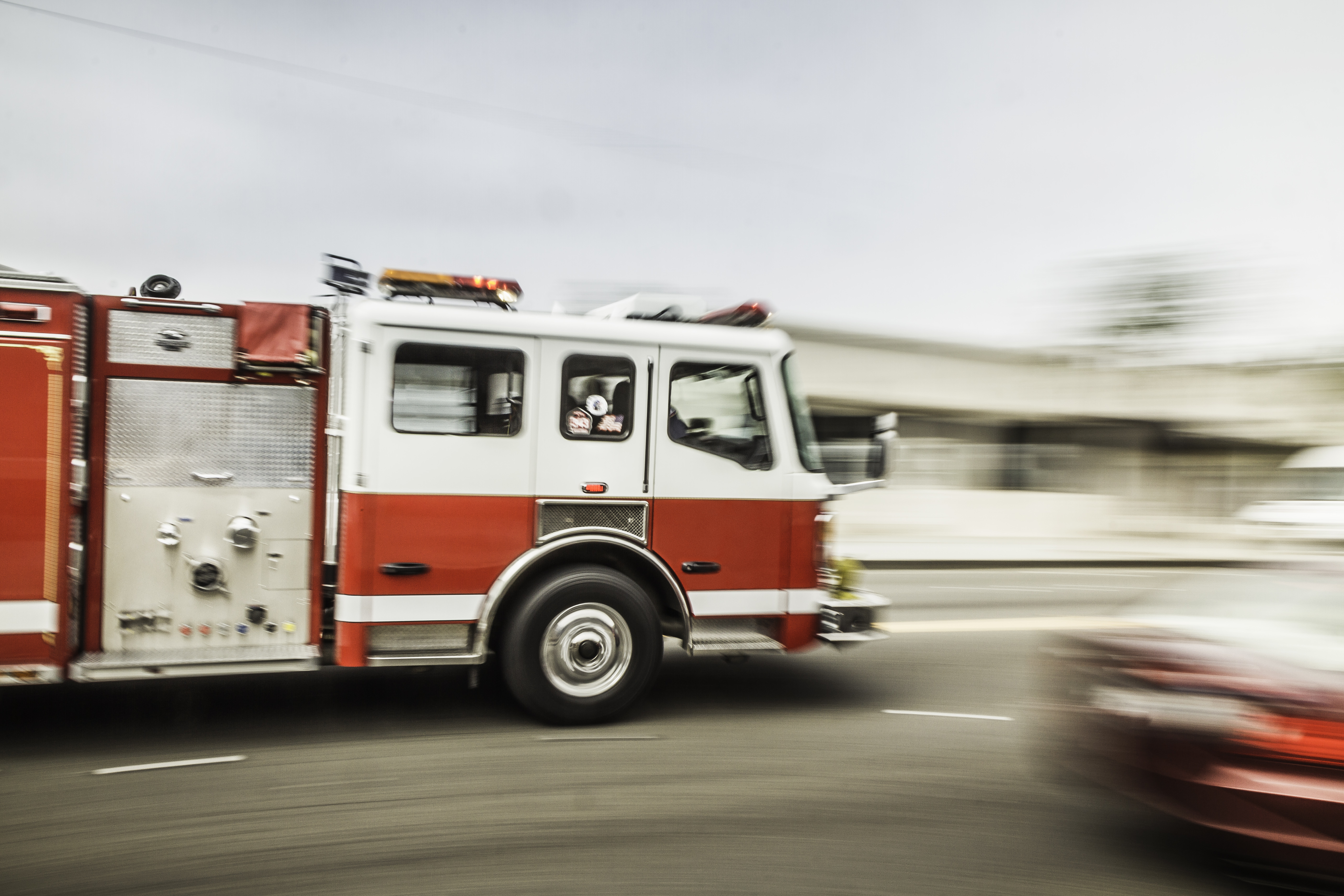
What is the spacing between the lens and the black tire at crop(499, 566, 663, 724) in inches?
238

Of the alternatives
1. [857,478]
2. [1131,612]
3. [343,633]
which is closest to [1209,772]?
[1131,612]

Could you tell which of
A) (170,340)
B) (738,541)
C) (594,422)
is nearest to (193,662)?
(170,340)

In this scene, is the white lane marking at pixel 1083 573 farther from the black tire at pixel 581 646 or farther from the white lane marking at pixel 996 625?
the black tire at pixel 581 646

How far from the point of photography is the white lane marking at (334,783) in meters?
5.06

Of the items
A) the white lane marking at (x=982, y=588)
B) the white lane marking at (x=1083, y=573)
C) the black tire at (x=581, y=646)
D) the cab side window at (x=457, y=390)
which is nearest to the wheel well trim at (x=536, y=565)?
the black tire at (x=581, y=646)

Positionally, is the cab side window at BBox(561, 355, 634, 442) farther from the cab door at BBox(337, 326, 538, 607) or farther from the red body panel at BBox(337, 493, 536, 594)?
the red body panel at BBox(337, 493, 536, 594)

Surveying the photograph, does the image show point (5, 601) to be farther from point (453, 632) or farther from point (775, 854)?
point (775, 854)

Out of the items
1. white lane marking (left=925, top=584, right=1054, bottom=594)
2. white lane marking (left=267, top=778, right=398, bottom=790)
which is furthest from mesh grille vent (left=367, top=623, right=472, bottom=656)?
white lane marking (left=925, top=584, right=1054, bottom=594)

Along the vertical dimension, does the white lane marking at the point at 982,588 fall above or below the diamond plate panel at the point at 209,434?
below

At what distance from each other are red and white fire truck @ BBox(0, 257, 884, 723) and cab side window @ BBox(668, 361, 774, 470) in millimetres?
16

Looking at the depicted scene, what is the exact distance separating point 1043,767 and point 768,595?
209cm

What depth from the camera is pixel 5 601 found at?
5.23 metres

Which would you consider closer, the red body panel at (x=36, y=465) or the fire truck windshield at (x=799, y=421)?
the red body panel at (x=36, y=465)

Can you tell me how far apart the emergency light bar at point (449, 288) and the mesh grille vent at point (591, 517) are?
1.28 meters
